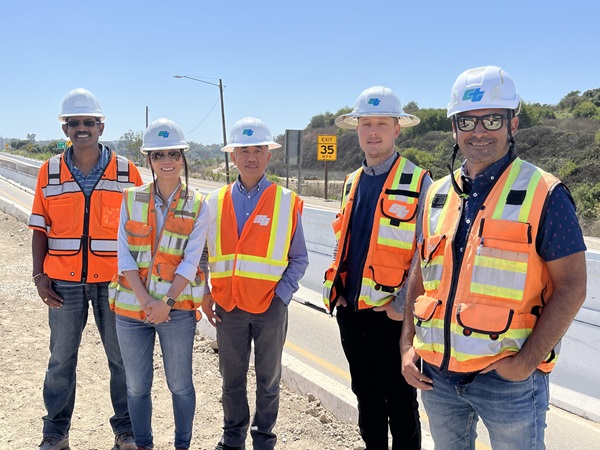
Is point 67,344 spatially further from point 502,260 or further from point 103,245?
Result: point 502,260

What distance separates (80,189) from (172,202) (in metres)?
0.79

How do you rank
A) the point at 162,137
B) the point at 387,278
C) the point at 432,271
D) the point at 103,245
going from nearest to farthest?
the point at 432,271, the point at 387,278, the point at 162,137, the point at 103,245

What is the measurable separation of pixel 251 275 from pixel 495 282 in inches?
65.2

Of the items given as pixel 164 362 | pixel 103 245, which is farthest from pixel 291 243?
pixel 103 245

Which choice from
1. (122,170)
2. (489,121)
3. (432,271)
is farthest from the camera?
(122,170)

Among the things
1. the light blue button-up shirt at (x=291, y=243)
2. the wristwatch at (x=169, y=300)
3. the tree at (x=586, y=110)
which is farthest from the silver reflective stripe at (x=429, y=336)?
the tree at (x=586, y=110)

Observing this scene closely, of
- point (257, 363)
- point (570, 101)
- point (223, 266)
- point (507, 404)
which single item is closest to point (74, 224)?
point (223, 266)

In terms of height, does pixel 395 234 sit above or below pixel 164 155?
below

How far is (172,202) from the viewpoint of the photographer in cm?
322

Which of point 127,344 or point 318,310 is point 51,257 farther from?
point 318,310

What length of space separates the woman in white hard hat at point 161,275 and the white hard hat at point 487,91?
5.72ft

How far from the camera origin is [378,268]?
9.87 ft

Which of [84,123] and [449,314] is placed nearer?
[449,314]

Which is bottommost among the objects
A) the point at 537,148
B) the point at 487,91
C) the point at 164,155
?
the point at 164,155
